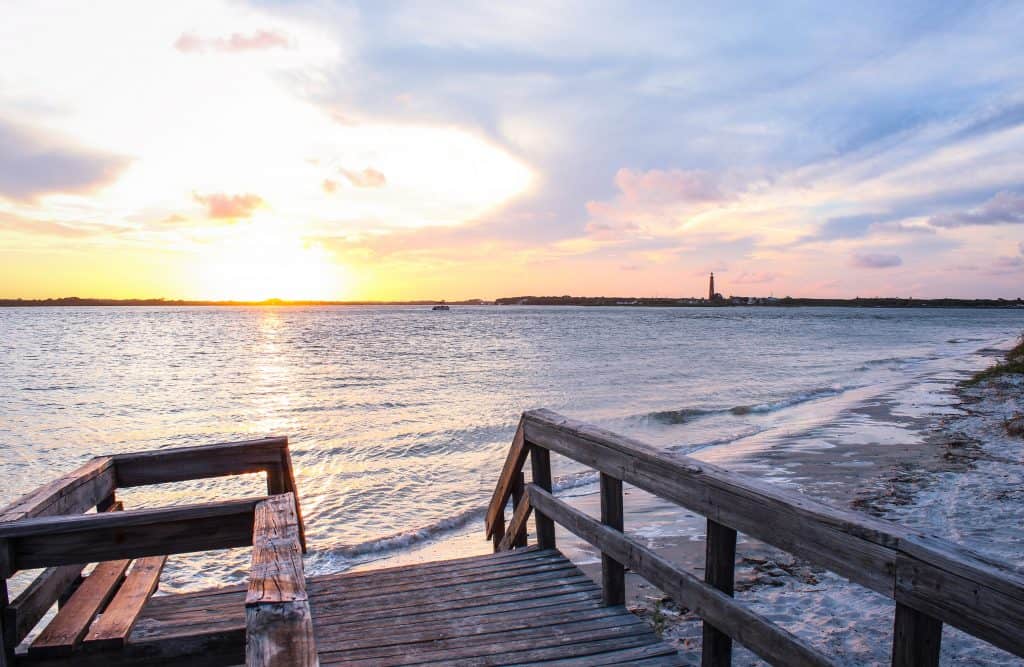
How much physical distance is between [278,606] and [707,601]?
6.84 feet

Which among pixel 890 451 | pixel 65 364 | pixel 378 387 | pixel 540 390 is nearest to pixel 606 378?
pixel 540 390

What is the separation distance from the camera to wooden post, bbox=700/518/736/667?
3.03 m

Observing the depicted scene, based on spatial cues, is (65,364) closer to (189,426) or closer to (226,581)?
(189,426)

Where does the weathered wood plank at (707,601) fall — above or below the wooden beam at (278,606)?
below

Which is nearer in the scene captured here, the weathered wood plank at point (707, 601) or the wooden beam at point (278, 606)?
the wooden beam at point (278, 606)

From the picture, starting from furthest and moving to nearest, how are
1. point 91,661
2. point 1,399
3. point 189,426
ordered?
1. point 1,399
2. point 189,426
3. point 91,661

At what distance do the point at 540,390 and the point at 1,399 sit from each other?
775 inches

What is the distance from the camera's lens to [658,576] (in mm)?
3523

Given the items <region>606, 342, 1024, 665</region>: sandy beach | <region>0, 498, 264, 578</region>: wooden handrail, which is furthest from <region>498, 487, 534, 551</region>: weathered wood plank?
<region>0, 498, 264, 578</region>: wooden handrail

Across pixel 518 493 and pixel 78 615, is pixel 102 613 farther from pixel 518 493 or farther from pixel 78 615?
pixel 518 493

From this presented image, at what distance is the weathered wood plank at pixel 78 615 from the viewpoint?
3018 mm

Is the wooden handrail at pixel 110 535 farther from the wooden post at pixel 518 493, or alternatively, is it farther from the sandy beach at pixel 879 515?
the sandy beach at pixel 879 515

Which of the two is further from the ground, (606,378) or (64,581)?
(64,581)

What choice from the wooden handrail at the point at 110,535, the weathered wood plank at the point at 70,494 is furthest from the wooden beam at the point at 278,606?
the weathered wood plank at the point at 70,494
